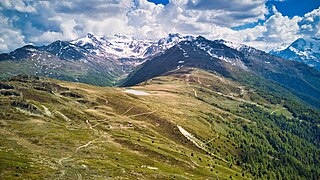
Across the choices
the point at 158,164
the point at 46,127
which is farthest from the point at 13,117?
the point at 158,164

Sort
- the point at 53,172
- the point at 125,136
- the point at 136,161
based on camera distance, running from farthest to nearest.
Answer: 1. the point at 125,136
2. the point at 136,161
3. the point at 53,172

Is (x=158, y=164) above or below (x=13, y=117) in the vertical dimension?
below

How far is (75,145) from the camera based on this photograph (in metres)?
157

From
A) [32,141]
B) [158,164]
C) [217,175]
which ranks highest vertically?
[32,141]

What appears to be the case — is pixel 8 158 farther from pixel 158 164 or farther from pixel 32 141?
pixel 158 164

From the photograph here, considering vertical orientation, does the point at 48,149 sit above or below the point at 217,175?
above

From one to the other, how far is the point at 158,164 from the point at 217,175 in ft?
148

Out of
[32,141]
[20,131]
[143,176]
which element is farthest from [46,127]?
[143,176]

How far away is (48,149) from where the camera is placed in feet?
470

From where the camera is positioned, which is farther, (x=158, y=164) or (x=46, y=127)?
(x=46, y=127)

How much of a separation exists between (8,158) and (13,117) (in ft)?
244

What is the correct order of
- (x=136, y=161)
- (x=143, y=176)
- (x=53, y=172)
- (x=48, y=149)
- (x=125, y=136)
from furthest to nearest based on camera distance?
(x=125, y=136), (x=136, y=161), (x=48, y=149), (x=143, y=176), (x=53, y=172)

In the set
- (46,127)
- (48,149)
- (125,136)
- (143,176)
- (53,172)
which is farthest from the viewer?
(125,136)

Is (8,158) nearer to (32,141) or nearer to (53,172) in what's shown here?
(53,172)
